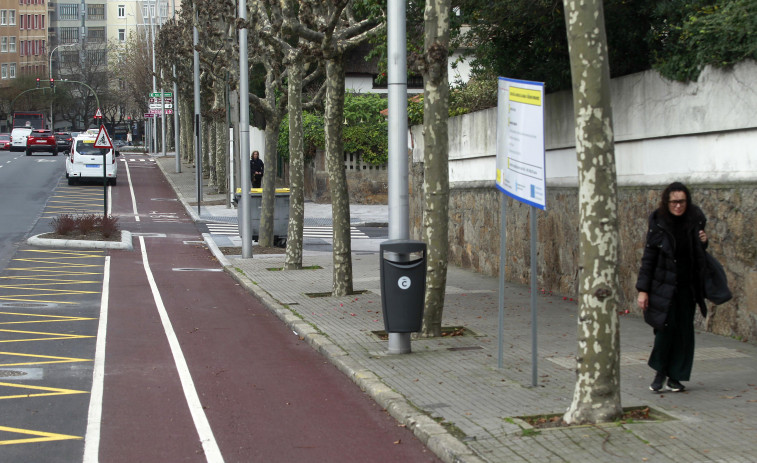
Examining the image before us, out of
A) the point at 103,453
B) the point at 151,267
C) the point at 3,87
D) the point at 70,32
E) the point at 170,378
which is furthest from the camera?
the point at 70,32

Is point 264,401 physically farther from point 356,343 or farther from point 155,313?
point 155,313

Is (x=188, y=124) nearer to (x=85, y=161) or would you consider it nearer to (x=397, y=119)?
(x=85, y=161)

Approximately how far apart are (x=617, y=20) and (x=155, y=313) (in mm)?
7731

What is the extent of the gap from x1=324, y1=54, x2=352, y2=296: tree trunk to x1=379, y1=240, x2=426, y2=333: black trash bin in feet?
16.5

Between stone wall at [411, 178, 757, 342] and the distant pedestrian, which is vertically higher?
the distant pedestrian

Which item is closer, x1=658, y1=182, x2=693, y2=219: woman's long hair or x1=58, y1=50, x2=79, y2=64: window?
x1=658, y1=182, x2=693, y2=219: woman's long hair

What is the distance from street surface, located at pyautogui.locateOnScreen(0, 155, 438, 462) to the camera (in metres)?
7.05

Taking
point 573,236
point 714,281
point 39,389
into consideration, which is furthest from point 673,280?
point 573,236

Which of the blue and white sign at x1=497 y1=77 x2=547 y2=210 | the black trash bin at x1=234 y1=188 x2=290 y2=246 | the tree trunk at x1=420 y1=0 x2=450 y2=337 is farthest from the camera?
the black trash bin at x1=234 y1=188 x2=290 y2=246

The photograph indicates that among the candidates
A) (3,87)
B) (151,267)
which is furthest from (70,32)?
(151,267)

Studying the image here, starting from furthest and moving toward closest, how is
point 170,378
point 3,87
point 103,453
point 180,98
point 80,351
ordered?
point 3,87 → point 180,98 → point 80,351 → point 170,378 → point 103,453

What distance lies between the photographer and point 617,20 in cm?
1342

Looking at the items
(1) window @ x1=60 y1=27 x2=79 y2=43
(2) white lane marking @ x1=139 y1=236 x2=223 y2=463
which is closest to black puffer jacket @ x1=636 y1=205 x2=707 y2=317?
(2) white lane marking @ x1=139 y1=236 x2=223 y2=463

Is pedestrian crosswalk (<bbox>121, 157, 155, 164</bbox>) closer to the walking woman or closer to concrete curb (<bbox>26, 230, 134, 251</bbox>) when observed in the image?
concrete curb (<bbox>26, 230, 134, 251</bbox>)
